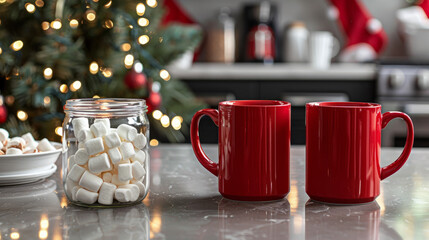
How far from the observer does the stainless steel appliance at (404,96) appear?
2494 millimetres

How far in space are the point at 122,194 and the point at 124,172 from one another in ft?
0.09

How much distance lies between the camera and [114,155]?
614 millimetres

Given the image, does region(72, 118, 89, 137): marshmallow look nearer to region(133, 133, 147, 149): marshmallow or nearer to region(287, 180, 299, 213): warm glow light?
region(133, 133, 147, 149): marshmallow

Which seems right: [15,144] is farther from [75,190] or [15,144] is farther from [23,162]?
[75,190]

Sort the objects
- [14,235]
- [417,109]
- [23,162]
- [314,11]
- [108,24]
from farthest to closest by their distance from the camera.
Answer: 1. [314,11]
2. [417,109]
3. [108,24]
4. [23,162]
5. [14,235]

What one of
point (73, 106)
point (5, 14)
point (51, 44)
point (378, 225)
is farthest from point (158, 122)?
→ point (378, 225)

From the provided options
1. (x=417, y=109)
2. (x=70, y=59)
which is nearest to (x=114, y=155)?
(x=70, y=59)

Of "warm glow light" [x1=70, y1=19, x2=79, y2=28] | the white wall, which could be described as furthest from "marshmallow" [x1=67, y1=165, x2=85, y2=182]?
the white wall

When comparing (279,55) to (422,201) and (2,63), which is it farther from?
(422,201)

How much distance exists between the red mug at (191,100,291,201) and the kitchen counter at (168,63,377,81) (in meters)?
1.89

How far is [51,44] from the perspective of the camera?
69.7 inches

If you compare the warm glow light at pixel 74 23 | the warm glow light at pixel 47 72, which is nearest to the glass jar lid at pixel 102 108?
the warm glow light at pixel 47 72

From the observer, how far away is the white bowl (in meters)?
0.75

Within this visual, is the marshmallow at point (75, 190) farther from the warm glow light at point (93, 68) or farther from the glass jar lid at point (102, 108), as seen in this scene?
the warm glow light at point (93, 68)
